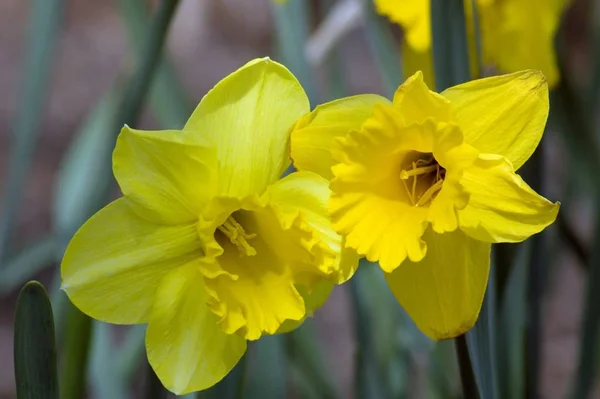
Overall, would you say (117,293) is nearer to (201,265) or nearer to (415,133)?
(201,265)

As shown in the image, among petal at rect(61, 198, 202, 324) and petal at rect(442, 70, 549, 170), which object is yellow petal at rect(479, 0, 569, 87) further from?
petal at rect(61, 198, 202, 324)

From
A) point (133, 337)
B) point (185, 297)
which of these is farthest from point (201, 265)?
point (133, 337)

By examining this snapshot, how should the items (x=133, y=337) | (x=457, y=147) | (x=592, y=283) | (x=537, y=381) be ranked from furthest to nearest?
(x=133, y=337) < (x=537, y=381) < (x=592, y=283) < (x=457, y=147)

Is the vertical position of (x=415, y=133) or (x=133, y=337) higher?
(x=415, y=133)

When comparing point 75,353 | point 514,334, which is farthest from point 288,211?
point 514,334

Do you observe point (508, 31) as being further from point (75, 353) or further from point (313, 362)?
point (313, 362)

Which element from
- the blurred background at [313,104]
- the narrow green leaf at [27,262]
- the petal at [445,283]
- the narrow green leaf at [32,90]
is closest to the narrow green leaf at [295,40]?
the blurred background at [313,104]

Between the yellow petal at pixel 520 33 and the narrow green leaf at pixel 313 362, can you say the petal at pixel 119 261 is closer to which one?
the yellow petal at pixel 520 33
